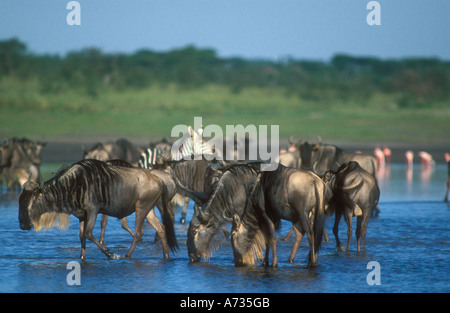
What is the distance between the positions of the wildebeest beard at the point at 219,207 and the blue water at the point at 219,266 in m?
0.24

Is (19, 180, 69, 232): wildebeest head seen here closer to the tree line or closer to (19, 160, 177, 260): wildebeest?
(19, 160, 177, 260): wildebeest

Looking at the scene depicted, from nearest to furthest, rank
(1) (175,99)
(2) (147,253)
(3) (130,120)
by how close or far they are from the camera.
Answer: (2) (147,253), (3) (130,120), (1) (175,99)

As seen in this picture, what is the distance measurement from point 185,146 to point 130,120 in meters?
24.4

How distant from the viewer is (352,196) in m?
9.47

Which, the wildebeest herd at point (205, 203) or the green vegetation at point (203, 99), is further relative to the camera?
the green vegetation at point (203, 99)

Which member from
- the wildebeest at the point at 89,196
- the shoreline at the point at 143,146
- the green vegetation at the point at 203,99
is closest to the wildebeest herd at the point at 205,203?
the wildebeest at the point at 89,196

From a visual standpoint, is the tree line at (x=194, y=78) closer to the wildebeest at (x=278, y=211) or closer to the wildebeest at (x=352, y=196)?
the wildebeest at (x=352, y=196)

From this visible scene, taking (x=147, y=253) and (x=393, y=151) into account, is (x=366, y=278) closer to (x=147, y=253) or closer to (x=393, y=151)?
(x=147, y=253)

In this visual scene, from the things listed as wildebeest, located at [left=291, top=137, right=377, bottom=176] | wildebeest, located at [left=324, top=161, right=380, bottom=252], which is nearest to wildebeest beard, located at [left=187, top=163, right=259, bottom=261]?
wildebeest, located at [left=324, top=161, right=380, bottom=252]

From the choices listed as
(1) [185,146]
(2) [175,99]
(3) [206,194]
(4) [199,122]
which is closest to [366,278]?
(3) [206,194]

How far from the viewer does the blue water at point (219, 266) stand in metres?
7.53

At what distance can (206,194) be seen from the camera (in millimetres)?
8531

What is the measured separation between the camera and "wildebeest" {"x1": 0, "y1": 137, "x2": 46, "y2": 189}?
1712cm

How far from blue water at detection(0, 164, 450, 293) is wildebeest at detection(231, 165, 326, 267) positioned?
0.25m
